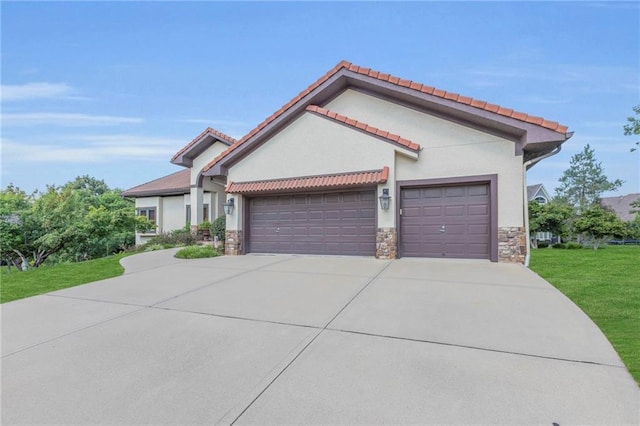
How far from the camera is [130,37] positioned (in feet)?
36.0

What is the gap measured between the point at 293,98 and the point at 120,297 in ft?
27.1

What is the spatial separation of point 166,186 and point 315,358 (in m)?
21.0

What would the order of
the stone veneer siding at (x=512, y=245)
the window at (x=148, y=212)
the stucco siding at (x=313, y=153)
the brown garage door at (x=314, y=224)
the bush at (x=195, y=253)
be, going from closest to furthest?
1. the stone veneer siding at (x=512, y=245)
2. the stucco siding at (x=313, y=153)
3. the brown garage door at (x=314, y=224)
4. the bush at (x=195, y=253)
5. the window at (x=148, y=212)

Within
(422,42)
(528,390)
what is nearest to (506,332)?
(528,390)

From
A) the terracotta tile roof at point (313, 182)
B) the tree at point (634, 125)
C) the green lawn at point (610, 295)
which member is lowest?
the green lawn at point (610, 295)

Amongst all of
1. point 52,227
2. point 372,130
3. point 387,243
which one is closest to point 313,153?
point 372,130

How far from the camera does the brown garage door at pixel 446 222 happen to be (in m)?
8.97

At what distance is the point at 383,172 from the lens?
30.7 ft

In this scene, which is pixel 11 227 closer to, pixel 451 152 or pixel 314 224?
pixel 314 224

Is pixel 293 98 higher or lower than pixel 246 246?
higher

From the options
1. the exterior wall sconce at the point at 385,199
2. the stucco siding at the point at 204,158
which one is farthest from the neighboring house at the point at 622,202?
the stucco siding at the point at 204,158

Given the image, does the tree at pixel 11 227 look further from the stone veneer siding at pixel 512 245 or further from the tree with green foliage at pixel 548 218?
the tree with green foliage at pixel 548 218

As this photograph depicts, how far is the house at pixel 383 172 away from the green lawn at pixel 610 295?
5.00 ft

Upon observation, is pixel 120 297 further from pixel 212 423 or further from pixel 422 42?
pixel 422 42
